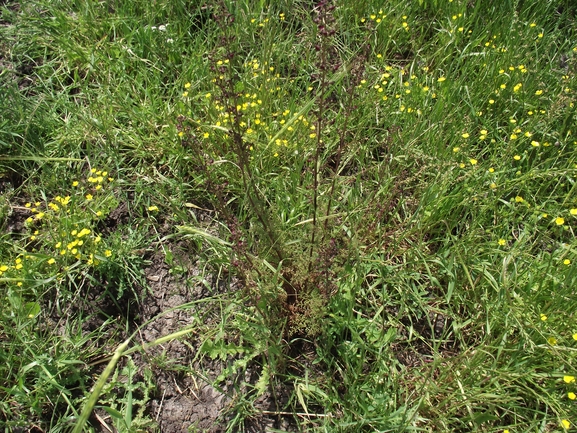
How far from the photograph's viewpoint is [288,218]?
2377 millimetres

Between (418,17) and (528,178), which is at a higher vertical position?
(418,17)

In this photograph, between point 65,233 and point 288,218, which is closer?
point 65,233

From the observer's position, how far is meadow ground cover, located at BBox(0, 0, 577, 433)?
193 cm

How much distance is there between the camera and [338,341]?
6.82ft

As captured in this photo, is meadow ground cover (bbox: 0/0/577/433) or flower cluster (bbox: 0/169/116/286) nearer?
meadow ground cover (bbox: 0/0/577/433)

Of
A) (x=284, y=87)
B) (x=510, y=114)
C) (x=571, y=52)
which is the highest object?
(x=571, y=52)

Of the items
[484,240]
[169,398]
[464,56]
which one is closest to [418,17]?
[464,56]

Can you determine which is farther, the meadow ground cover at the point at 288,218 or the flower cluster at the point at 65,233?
the flower cluster at the point at 65,233

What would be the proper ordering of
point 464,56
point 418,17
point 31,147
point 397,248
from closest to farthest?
point 397,248
point 31,147
point 464,56
point 418,17

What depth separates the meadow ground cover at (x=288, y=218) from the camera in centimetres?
193

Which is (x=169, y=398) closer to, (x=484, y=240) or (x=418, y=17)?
(x=484, y=240)

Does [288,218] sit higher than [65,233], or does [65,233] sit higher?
[288,218]

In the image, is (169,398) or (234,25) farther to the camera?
(234,25)

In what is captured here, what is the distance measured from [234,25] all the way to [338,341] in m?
2.00
